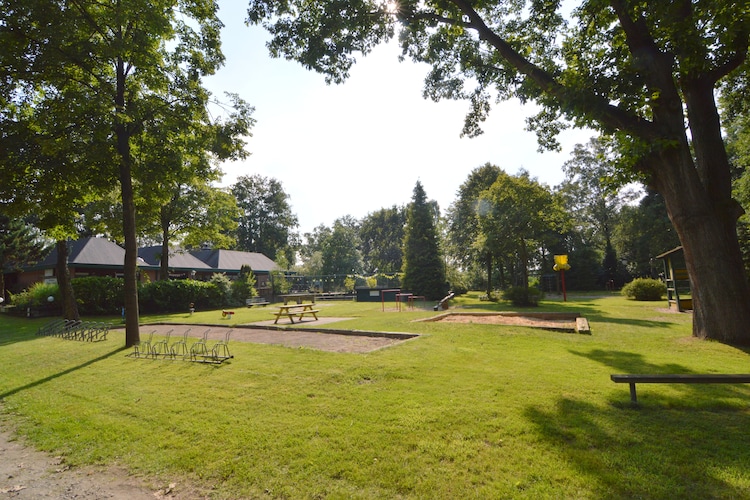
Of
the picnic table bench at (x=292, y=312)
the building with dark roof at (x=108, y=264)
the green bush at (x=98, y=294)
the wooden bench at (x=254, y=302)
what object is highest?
the building with dark roof at (x=108, y=264)

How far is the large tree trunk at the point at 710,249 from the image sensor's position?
8.42 meters

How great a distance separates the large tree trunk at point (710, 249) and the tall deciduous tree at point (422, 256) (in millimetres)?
24281

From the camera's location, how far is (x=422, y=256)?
33.2 meters

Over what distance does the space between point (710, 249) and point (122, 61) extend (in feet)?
56.1

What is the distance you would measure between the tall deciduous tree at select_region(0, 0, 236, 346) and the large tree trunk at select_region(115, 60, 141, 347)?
27 mm

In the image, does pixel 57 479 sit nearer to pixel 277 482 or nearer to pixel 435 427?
pixel 277 482

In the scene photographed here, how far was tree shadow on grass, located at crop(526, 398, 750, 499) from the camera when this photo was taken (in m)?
2.98

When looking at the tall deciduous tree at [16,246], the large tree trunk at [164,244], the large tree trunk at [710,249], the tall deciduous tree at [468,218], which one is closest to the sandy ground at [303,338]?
the large tree trunk at [710,249]

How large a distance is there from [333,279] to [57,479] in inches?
1738

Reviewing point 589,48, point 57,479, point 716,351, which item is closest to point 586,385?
point 716,351

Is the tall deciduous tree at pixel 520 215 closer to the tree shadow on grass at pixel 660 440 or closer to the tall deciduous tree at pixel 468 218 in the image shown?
the tall deciduous tree at pixel 468 218

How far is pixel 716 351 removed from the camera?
7859 millimetres

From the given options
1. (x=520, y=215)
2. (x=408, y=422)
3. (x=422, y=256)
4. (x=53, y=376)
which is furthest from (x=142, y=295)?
(x=520, y=215)

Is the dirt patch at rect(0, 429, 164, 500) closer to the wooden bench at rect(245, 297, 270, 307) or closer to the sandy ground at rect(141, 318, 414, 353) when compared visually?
the sandy ground at rect(141, 318, 414, 353)
